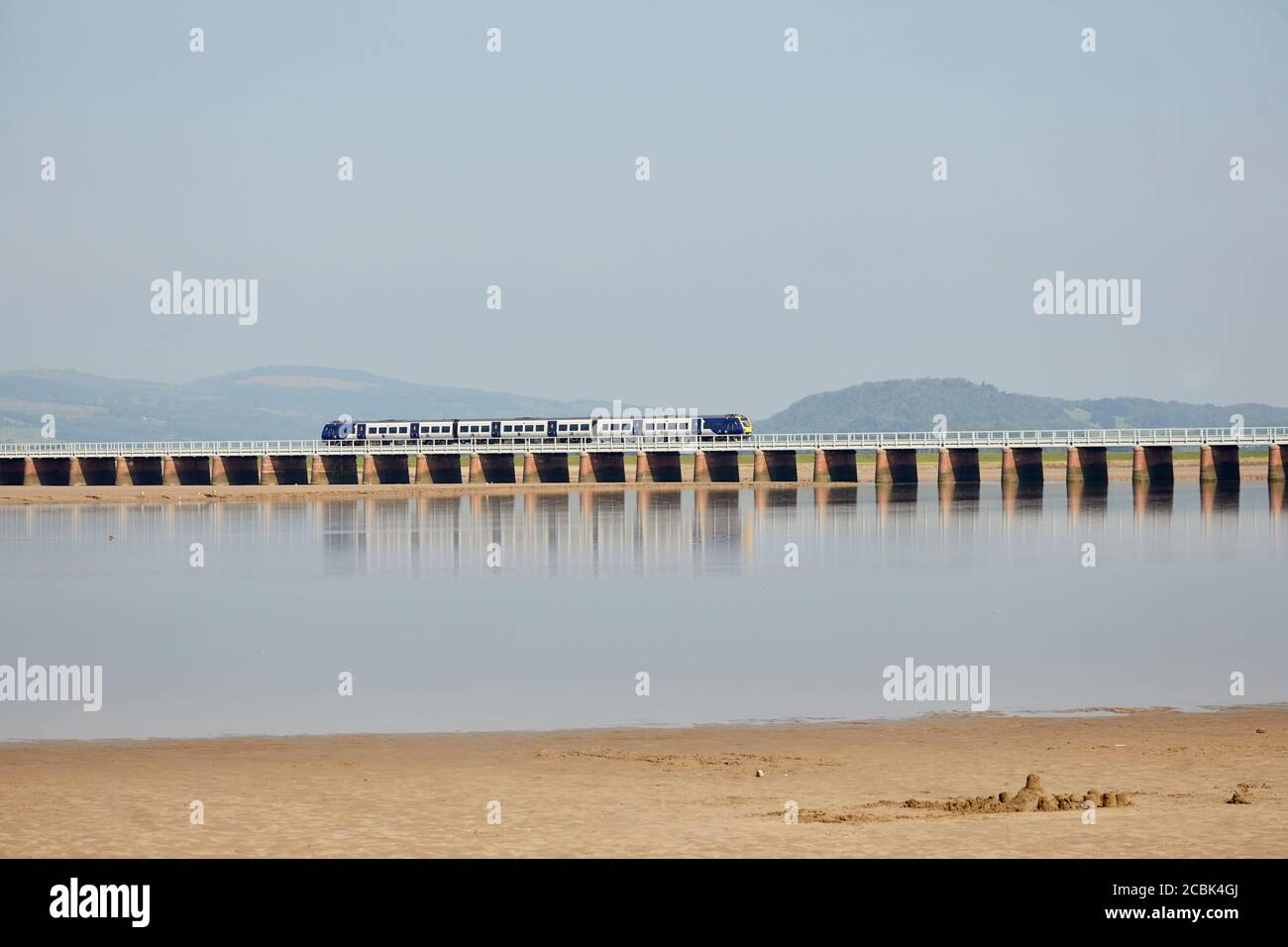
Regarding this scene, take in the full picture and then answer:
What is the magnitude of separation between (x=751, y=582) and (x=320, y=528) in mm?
30044

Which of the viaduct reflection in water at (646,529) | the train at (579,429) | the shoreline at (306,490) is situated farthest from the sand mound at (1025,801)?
the train at (579,429)

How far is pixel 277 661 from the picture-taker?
29516 mm

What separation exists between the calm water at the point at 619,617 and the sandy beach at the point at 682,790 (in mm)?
1906

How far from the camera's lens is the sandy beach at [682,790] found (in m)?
13.6

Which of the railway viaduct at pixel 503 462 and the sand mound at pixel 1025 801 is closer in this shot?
the sand mound at pixel 1025 801

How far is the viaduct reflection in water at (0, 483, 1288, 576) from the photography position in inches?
2074

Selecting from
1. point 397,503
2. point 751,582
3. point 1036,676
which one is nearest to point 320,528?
point 397,503

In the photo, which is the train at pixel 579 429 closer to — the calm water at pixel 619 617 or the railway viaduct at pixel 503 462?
the railway viaduct at pixel 503 462

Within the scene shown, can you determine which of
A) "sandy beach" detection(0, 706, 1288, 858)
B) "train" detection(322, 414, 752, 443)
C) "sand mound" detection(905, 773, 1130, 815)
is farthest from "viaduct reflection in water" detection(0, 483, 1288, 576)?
"sand mound" detection(905, 773, 1130, 815)

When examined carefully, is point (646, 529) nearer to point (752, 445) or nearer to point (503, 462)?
point (503, 462)

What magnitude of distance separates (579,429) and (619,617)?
292ft

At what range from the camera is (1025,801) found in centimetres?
1520
